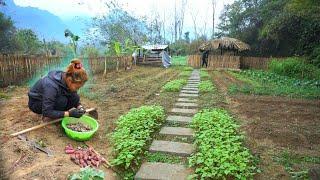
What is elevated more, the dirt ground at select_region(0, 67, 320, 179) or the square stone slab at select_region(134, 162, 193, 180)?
the dirt ground at select_region(0, 67, 320, 179)

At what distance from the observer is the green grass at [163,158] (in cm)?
432

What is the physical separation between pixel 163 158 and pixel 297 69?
15.4m

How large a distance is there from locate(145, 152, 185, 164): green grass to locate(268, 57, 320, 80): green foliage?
14.0 meters

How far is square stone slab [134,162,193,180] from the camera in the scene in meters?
3.81

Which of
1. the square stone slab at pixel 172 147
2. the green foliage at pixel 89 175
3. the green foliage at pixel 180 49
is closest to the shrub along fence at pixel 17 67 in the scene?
the square stone slab at pixel 172 147

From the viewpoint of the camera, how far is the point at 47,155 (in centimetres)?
414

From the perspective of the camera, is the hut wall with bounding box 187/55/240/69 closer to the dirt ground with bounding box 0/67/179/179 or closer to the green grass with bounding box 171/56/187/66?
the green grass with bounding box 171/56/187/66

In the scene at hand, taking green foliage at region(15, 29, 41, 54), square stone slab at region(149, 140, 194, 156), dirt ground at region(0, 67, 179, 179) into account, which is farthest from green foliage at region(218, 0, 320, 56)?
green foliage at region(15, 29, 41, 54)

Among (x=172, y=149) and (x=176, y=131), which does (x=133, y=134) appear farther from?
(x=176, y=131)

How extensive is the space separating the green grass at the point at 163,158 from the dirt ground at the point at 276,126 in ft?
3.64

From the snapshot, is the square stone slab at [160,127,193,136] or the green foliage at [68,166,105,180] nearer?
the green foliage at [68,166,105,180]

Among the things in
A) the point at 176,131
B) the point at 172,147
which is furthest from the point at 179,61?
the point at 172,147

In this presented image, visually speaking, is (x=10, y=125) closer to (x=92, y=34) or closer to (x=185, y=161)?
(x=185, y=161)

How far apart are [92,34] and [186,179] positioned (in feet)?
117
